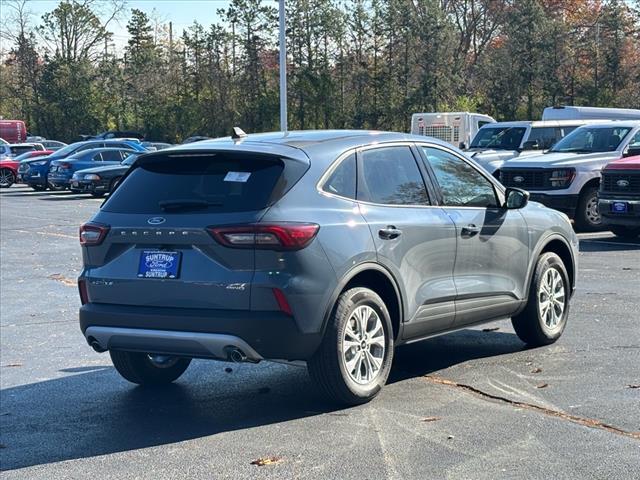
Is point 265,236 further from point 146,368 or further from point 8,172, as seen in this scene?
point 8,172

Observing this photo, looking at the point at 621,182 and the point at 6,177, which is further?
the point at 6,177

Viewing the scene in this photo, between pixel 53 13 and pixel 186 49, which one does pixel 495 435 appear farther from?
pixel 53 13

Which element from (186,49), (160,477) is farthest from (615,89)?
(160,477)

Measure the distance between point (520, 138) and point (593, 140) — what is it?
3.21 meters

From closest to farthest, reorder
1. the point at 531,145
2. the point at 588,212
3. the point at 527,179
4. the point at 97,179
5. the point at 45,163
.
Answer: the point at 588,212 → the point at 527,179 → the point at 531,145 → the point at 97,179 → the point at 45,163

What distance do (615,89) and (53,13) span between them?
37753 mm

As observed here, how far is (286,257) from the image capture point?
595 cm

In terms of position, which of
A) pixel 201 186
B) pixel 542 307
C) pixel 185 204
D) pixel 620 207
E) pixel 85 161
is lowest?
pixel 542 307

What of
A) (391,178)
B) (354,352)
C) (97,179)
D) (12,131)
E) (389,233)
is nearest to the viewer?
(354,352)

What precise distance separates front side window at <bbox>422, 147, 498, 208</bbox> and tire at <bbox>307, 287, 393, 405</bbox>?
1.28 meters

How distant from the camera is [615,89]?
37469mm

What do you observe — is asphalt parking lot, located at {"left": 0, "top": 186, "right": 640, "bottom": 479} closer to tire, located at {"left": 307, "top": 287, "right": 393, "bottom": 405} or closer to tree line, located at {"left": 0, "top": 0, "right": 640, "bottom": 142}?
tire, located at {"left": 307, "top": 287, "right": 393, "bottom": 405}

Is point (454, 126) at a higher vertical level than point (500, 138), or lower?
higher

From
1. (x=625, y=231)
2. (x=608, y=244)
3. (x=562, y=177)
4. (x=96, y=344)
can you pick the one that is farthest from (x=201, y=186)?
(x=562, y=177)
